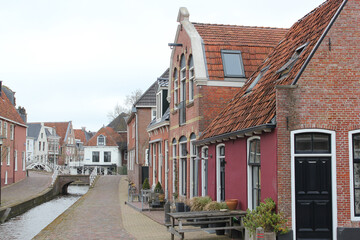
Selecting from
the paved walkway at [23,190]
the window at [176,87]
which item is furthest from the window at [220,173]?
the paved walkway at [23,190]

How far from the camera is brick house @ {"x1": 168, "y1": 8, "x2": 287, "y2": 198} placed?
57.1ft

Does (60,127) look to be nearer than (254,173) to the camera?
No

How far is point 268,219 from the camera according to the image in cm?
1028

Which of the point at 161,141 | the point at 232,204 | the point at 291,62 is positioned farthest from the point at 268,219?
the point at 161,141

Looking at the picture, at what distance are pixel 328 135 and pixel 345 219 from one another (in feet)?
6.17

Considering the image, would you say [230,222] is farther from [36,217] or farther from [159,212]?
[36,217]

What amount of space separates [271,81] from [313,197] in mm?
3703

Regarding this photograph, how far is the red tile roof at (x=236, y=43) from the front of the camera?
1783 centimetres

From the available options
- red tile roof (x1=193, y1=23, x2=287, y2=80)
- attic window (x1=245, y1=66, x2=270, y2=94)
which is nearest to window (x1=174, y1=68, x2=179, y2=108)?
red tile roof (x1=193, y1=23, x2=287, y2=80)

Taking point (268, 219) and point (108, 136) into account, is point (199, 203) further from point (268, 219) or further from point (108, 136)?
point (108, 136)

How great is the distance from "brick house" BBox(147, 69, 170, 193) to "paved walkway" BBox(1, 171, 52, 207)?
328 inches

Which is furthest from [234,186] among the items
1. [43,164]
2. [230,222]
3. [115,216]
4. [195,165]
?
[43,164]

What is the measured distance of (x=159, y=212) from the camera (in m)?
21.4

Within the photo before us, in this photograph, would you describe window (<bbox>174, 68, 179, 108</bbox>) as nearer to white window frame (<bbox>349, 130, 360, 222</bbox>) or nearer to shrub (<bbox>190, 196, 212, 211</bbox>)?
shrub (<bbox>190, 196, 212, 211</bbox>)
